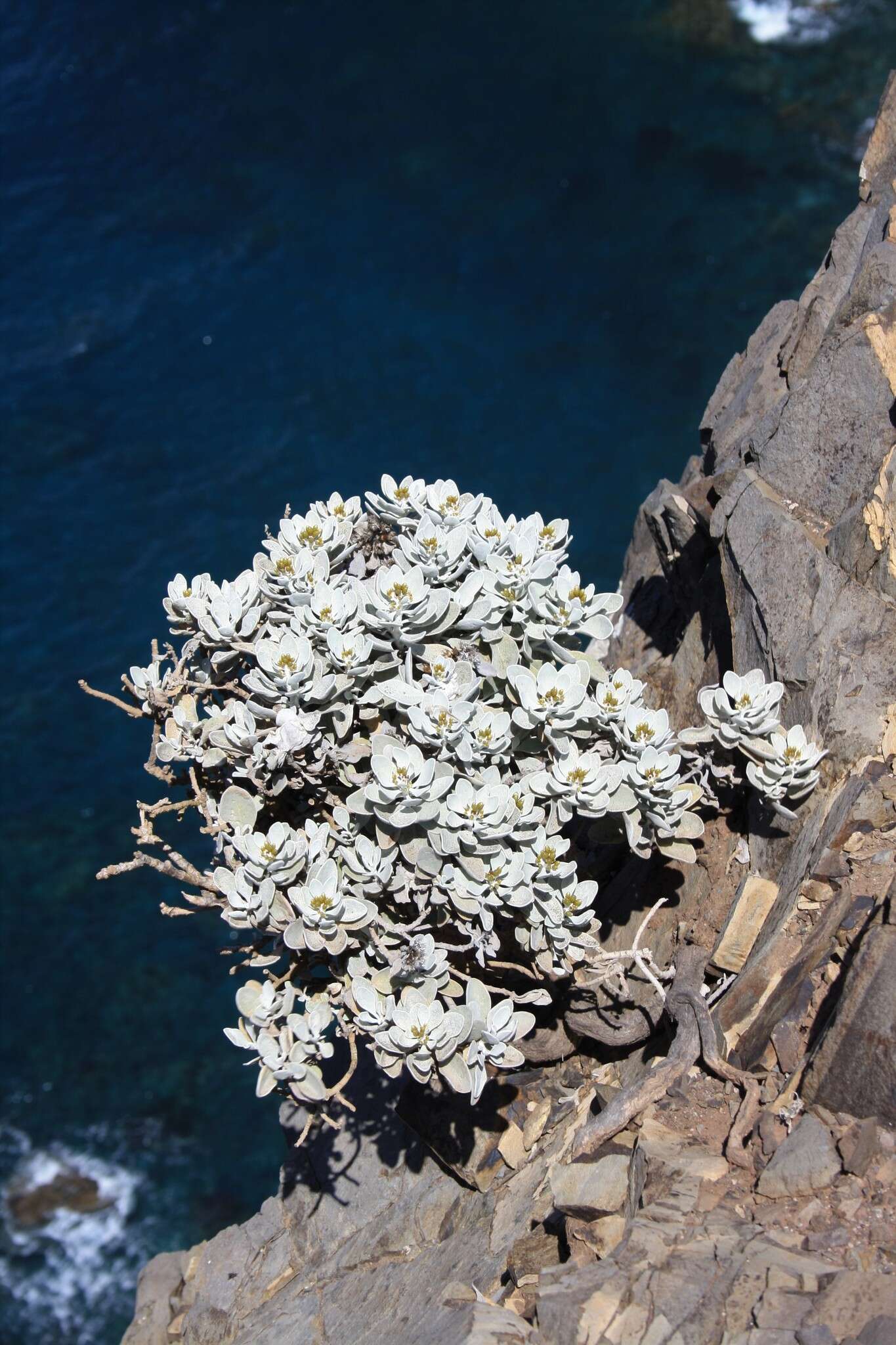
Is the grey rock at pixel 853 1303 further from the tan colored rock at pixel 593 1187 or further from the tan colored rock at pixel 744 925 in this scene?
the tan colored rock at pixel 744 925

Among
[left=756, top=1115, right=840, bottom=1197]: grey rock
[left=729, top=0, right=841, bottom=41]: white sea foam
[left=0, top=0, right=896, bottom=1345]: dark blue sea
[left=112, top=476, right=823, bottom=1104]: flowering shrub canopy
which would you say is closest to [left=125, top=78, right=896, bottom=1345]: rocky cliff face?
[left=756, top=1115, right=840, bottom=1197]: grey rock

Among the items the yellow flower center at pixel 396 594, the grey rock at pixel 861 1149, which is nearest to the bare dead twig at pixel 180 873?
the yellow flower center at pixel 396 594

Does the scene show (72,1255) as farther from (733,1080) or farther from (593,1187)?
(733,1080)

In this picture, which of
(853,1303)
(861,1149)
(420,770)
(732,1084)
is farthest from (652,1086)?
(420,770)

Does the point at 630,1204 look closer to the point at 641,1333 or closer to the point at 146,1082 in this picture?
the point at 641,1333

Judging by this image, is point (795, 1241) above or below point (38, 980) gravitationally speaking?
above

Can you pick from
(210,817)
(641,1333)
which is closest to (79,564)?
(210,817)
